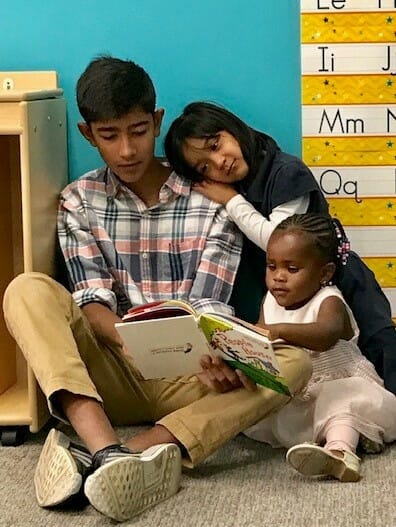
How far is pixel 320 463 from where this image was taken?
4.34ft

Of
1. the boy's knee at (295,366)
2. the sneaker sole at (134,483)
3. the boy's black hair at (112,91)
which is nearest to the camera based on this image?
the sneaker sole at (134,483)

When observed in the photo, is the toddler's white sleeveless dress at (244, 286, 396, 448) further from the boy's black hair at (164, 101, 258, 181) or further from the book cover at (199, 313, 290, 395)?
the boy's black hair at (164, 101, 258, 181)

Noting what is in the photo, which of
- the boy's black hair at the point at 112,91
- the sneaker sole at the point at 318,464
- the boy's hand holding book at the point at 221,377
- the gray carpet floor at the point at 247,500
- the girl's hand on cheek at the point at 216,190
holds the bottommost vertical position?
the gray carpet floor at the point at 247,500

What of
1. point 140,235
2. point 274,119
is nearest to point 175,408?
point 140,235

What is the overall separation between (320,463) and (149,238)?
0.56 meters

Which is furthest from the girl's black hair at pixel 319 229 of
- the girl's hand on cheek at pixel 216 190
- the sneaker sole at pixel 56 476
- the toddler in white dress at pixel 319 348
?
the sneaker sole at pixel 56 476

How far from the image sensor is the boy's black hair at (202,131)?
5.41 feet

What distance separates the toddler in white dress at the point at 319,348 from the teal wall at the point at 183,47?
0.34 m

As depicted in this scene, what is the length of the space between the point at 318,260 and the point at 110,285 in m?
0.38

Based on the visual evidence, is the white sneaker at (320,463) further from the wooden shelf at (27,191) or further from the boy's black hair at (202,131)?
the boy's black hair at (202,131)

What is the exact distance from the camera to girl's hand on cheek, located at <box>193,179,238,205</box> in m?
1.67

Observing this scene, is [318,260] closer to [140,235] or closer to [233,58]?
[140,235]

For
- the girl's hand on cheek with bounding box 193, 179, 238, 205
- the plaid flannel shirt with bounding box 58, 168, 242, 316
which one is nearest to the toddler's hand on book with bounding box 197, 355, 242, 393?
the plaid flannel shirt with bounding box 58, 168, 242, 316

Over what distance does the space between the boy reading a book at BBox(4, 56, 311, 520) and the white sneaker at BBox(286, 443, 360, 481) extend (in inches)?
4.9
